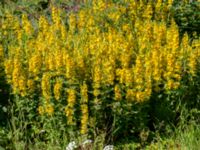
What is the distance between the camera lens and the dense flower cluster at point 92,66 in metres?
4.80

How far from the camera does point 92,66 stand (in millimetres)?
5047

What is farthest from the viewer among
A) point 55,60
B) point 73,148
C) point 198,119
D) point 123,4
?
point 123,4

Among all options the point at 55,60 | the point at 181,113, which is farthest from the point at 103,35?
the point at 181,113

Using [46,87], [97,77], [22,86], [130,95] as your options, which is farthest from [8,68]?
[130,95]

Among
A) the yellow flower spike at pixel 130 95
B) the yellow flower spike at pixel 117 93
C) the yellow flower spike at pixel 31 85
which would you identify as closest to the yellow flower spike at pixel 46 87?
the yellow flower spike at pixel 31 85

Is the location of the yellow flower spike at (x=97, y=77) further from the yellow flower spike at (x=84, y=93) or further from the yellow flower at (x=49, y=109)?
the yellow flower at (x=49, y=109)

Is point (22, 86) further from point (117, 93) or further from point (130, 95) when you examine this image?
point (130, 95)

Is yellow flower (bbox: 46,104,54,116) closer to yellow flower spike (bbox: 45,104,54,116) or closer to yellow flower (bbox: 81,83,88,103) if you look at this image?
yellow flower spike (bbox: 45,104,54,116)

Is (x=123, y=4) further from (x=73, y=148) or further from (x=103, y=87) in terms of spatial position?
(x=73, y=148)

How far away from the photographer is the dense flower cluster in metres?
4.80

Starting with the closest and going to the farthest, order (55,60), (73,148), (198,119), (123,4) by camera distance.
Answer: (73,148) → (55,60) → (198,119) → (123,4)

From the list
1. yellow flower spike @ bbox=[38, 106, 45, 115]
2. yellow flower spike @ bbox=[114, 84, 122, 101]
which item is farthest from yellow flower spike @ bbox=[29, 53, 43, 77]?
yellow flower spike @ bbox=[114, 84, 122, 101]

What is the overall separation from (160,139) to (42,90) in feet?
4.04

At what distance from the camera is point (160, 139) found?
197 inches
